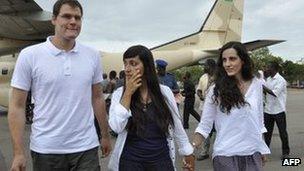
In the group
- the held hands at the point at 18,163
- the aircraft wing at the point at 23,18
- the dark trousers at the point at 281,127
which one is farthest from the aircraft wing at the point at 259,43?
the held hands at the point at 18,163

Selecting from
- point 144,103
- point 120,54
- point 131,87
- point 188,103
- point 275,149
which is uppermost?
point 120,54

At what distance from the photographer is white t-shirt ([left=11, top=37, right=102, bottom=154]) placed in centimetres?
361

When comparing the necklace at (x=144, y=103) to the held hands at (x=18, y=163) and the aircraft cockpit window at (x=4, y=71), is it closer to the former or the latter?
the held hands at (x=18, y=163)

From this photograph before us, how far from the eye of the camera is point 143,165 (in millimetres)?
3734

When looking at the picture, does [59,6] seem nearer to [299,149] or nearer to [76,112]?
[76,112]

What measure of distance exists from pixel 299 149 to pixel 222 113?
6.55 m

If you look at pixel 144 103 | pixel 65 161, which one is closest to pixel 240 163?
pixel 144 103

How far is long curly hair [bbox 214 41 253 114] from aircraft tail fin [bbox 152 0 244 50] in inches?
892

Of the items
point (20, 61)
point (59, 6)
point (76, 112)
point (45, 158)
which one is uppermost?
point (59, 6)

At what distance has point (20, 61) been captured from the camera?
3.62 meters

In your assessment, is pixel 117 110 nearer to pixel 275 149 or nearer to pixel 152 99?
pixel 152 99

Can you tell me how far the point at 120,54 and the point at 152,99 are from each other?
62.6ft

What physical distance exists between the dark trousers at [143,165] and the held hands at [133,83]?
49 centimetres

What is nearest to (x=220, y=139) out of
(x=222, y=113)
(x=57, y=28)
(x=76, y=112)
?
(x=222, y=113)
